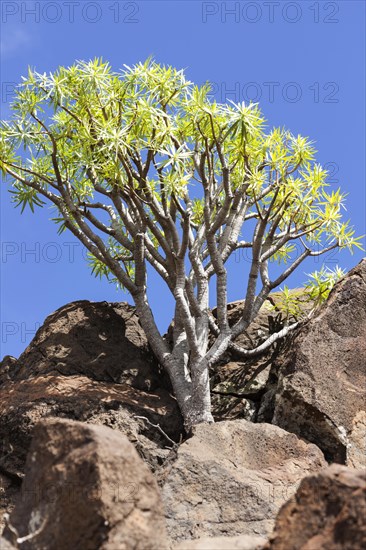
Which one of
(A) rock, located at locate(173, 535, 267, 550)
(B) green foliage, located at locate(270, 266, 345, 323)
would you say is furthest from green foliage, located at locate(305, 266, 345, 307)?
(A) rock, located at locate(173, 535, 267, 550)

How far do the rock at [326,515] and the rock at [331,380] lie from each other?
394cm

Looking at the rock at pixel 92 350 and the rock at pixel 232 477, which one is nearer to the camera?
the rock at pixel 232 477

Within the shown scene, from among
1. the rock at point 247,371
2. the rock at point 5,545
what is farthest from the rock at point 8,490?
the rock at point 5,545

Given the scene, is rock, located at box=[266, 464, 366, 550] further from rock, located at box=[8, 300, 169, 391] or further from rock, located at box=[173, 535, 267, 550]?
rock, located at box=[8, 300, 169, 391]

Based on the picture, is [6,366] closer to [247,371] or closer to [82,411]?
[82,411]

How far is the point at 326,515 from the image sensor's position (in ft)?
14.8

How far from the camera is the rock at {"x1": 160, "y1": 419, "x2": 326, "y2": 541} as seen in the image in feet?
22.4

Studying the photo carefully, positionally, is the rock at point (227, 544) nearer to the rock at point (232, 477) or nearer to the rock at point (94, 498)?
the rock at point (94, 498)

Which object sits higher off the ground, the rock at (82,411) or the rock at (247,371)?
the rock at (247,371)

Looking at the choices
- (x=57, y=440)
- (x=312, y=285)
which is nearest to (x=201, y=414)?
(x=312, y=285)

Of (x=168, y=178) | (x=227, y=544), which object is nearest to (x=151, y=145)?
(x=168, y=178)

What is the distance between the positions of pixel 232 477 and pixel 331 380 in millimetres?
2049

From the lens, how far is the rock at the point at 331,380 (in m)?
8.54

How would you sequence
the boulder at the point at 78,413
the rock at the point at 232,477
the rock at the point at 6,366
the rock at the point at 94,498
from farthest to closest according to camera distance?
the rock at the point at 6,366
the boulder at the point at 78,413
the rock at the point at 232,477
the rock at the point at 94,498
